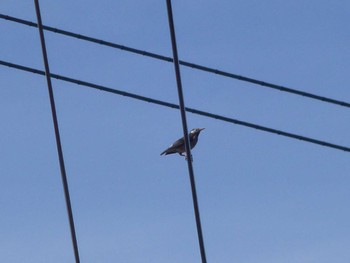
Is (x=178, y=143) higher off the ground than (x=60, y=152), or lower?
higher

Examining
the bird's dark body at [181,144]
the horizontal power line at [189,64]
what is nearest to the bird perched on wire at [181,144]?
the bird's dark body at [181,144]

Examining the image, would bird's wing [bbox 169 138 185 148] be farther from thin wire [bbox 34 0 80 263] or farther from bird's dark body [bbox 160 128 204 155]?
thin wire [bbox 34 0 80 263]

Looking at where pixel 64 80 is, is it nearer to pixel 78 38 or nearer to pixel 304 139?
pixel 78 38

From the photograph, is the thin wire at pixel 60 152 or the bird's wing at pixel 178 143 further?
the bird's wing at pixel 178 143

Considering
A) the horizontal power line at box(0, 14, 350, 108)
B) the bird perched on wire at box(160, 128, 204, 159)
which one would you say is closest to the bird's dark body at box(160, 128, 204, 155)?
the bird perched on wire at box(160, 128, 204, 159)

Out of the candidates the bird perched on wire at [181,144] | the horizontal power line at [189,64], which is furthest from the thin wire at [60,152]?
the bird perched on wire at [181,144]

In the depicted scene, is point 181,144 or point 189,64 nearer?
point 189,64

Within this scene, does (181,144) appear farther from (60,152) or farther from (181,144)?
(60,152)

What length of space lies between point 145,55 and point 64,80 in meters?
1.74

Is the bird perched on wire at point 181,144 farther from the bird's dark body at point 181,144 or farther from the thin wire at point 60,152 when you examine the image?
the thin wire at point 60,152

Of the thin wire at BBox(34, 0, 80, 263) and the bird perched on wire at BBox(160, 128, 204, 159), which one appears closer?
the thin wire at BBox(34, 0, 80, 263)

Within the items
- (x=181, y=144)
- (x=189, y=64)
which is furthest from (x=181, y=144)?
(x=189, y=64)

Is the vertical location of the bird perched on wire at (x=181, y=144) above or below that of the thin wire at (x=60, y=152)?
above

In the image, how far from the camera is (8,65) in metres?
19.5
